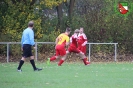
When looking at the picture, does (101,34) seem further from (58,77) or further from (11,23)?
(58,77)

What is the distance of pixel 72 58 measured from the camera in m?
35.6

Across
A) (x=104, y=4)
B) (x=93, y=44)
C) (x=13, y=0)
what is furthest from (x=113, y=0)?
(x=13, y=0)

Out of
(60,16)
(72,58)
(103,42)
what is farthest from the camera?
(60,16)

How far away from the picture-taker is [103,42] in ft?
124

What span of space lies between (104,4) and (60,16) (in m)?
3.92

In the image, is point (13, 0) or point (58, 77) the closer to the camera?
point (58, 77)

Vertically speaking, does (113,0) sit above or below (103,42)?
above

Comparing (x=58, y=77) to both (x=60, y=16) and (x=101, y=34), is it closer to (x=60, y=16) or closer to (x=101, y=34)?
(x=101, y=34)

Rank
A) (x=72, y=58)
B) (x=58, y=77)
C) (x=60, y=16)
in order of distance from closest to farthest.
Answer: (x=58, y=77) → (x=72, y=58) → (x=60, y=16)

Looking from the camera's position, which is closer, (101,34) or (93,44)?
(93,44)

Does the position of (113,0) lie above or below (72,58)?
above

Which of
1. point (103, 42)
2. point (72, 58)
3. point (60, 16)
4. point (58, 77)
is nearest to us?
point (58, 77)

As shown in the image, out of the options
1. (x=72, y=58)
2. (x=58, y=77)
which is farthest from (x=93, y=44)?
(x=58, y=77)

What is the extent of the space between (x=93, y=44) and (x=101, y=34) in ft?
8.52
